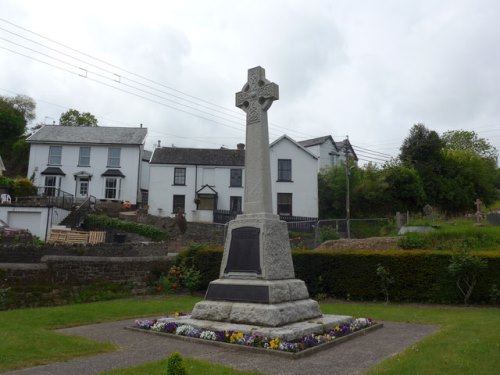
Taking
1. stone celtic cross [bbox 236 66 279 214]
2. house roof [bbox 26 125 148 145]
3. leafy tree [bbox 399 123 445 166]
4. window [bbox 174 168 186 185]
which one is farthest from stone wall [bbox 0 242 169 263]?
leafy tree [bbox 399 123 445 166]

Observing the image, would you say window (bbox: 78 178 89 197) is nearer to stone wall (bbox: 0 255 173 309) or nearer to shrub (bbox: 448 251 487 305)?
stone wall (bbox: 0 255 173 309)

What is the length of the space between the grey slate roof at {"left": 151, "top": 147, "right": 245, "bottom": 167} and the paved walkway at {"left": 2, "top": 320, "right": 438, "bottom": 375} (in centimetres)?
3271

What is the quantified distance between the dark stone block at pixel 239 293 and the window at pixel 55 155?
37.2 meters

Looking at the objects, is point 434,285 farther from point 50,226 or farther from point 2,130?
point 2,130

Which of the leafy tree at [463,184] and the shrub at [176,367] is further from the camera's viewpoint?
the leafy tree at [463,184]

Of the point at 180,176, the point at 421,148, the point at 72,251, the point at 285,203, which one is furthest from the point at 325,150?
the point at 72,251

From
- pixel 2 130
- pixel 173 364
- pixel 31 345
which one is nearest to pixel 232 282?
pixel 31 345

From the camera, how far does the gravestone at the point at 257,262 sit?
8586mm

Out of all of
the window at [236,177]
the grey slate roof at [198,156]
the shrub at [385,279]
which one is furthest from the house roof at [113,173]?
the shrub at [385,279]

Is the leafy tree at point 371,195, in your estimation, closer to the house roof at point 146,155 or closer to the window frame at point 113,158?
the window frame at point 113,158

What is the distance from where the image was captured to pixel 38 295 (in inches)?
523

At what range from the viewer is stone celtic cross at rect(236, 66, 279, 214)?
31.9ft

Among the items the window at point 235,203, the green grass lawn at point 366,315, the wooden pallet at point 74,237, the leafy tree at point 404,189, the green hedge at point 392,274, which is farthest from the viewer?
the window at point 235,203

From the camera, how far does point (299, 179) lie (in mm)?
39219
